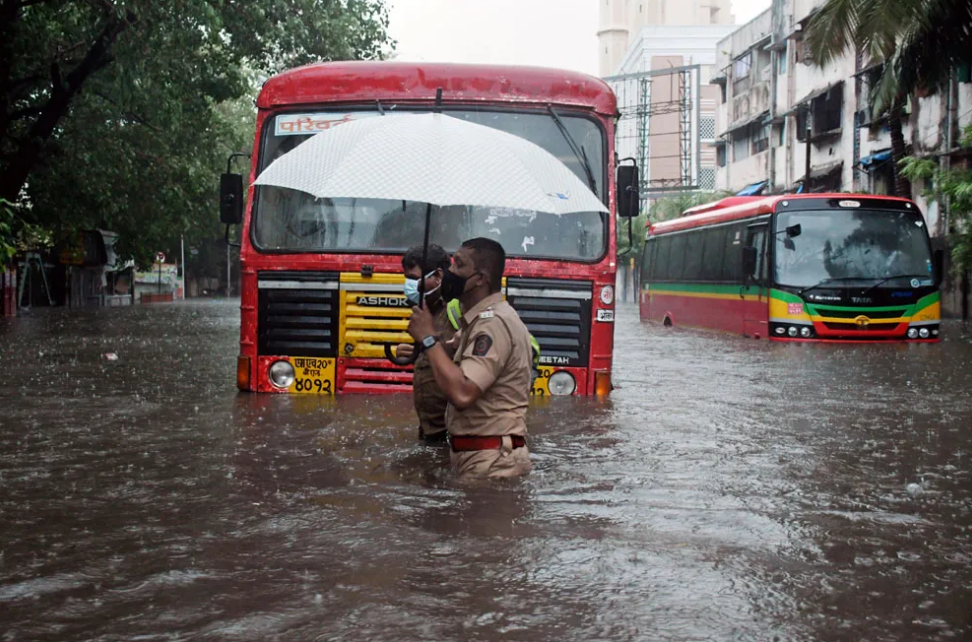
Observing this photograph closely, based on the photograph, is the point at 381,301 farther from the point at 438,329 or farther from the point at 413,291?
the point at 413,291

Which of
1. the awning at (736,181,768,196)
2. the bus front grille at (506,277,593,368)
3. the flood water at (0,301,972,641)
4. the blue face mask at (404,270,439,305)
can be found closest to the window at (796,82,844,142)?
the awning at (736,181,768,196)

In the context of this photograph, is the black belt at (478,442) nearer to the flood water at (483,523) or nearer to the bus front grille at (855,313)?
the flood water at (483,523)

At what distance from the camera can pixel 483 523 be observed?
5801 millimetres

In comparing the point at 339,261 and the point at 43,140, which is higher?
the point at 43,140

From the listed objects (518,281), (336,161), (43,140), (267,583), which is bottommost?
(267,583)

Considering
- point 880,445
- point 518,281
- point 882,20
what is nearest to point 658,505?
point 880,445

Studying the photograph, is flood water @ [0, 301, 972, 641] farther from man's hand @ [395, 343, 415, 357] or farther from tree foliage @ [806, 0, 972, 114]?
tree foliage @ [806, 0, 972, 114]

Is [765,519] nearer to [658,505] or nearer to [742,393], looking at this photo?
[658,505]

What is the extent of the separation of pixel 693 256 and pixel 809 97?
1479cm

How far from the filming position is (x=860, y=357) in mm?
17156

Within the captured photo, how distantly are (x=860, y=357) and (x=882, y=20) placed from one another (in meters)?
4.59

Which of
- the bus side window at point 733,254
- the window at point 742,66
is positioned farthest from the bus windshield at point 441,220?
the window at point 742,66

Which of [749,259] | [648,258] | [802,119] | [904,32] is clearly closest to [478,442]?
[749,259]

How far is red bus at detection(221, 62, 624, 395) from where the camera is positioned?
988cm
